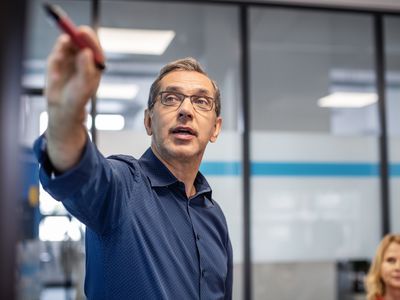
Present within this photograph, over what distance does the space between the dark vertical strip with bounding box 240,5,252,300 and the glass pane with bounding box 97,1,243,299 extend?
3cm

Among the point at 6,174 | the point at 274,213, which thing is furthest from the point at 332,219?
the point at 6,174

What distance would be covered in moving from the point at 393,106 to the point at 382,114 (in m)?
0.12

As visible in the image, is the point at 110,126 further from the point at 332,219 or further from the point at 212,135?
the point at 212,135

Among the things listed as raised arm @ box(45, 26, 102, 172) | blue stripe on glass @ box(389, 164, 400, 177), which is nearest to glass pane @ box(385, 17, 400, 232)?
blue stripe on glass @ box(389, 164, 400, 177)

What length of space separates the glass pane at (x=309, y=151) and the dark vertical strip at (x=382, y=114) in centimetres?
4

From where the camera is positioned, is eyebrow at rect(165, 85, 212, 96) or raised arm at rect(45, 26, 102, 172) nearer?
raised arm at rect(45, 26, 102, 172)

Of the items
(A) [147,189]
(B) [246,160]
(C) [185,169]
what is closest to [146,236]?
(A) [147,189]

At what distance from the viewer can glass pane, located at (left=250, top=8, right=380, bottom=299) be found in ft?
11.7

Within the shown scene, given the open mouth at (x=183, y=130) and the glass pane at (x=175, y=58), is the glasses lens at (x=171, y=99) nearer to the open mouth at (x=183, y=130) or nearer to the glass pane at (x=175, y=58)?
the open mouth at (x=183, y=130)

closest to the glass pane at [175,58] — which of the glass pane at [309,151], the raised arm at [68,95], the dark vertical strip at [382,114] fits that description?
the glass pane at [309,151]

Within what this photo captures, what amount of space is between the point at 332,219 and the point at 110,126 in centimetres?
157

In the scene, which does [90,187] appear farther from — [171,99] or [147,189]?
[171,99]

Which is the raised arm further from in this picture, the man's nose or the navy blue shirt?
the man's nose

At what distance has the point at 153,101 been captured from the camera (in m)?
1.32
